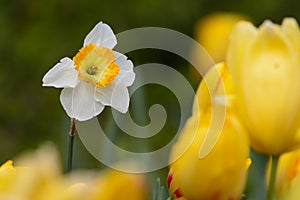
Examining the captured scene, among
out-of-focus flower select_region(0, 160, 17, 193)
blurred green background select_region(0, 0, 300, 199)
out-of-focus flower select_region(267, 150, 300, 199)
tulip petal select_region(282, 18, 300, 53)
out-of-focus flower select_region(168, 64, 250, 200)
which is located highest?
tulip petal select_region(282, 18, 300, 53)

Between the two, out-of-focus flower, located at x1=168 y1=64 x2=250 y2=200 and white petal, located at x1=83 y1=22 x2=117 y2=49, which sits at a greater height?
white petal, located at x1=83 y1=22 x2=117 y2=49

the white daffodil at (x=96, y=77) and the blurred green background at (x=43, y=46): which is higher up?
the white daffodil at (x=96, y=77)

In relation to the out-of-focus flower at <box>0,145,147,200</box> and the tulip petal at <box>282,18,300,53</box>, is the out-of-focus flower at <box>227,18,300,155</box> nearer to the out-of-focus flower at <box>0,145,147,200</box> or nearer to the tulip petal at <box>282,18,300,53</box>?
the tulip petal at <box>282,18,300,53</box>

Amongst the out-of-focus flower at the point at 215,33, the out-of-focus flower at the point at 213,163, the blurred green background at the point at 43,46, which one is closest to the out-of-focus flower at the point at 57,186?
the out-of-focus flower at the point at 213,163

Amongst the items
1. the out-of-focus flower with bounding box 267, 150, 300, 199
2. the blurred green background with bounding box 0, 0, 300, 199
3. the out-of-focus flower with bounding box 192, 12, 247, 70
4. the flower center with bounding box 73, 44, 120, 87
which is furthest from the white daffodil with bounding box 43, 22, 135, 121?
the blurred green background with bounding box 0, 0, 300, 199

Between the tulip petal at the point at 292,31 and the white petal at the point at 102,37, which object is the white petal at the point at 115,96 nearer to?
the white petal at the point at 102,37

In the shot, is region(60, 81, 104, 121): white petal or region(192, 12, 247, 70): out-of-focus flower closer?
region(60, 81, 104, 121): white petal

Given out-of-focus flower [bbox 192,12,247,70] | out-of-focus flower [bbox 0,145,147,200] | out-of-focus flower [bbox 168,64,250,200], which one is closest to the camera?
out-of-focus flower [bbox 0,145,147,200]
